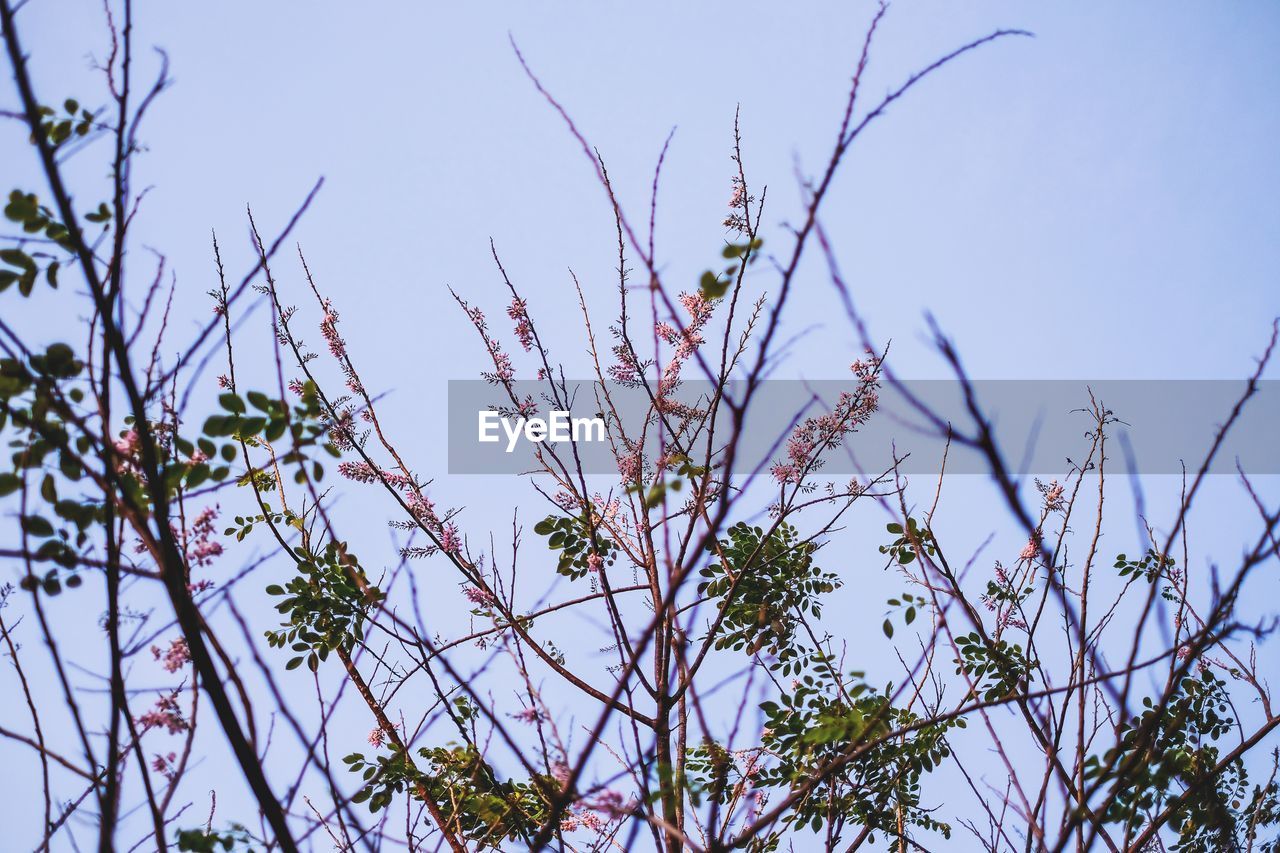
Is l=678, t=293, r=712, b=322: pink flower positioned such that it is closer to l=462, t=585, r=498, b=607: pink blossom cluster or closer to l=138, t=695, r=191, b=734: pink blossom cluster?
l=462, t=585, r=498, b=607: pink blossom cluster

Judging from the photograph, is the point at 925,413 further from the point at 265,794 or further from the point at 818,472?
the point at 818,472

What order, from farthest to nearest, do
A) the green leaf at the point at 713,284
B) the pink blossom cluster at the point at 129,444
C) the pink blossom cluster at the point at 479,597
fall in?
1. the pink blossom cluster at the point at 479,597
2. the pink blossom cluster at the point at 129,444
3. the green leaf at the point at 713,284

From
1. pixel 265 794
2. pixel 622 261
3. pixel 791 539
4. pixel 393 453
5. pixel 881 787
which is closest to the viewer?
pixel 265 794

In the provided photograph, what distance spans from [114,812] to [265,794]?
320 mm

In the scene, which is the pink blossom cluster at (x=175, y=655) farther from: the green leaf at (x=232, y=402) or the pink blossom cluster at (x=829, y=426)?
the pink blossom cluster at (x=829, y=426)

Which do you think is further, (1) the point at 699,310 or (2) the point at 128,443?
(1) the point at 699,310

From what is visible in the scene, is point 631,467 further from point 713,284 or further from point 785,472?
point 713,284

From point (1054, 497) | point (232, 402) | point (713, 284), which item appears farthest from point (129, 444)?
point (1054, 497)

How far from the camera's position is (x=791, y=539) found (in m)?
4.40

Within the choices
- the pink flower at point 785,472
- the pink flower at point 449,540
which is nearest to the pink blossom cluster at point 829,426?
the pink flower at point 785,472

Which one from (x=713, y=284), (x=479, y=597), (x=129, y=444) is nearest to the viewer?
(x=713, y=284)

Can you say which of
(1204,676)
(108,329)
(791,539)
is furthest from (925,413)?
(1204,676)

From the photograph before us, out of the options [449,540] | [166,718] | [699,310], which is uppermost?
[699,310]

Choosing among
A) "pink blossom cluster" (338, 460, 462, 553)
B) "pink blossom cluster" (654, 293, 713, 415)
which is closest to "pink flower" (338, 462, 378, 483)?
"pink blossom cluster" (338, 460, 462, 553)
